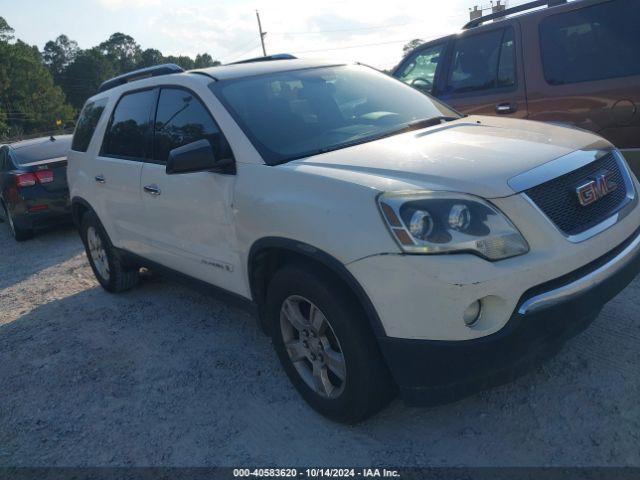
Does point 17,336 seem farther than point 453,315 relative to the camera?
Yes

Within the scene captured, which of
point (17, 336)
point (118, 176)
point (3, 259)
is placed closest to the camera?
point (118, 176)

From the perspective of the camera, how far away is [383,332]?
8.07 feet

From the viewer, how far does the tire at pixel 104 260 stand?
5.29 metres

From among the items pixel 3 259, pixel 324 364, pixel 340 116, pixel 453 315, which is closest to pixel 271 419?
pixel 324 364

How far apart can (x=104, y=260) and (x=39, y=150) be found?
4481 millimetres

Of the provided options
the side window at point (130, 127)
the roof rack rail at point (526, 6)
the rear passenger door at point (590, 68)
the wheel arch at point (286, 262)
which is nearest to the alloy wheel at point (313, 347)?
the wheel arch at point (286, 262)

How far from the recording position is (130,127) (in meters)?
4.53

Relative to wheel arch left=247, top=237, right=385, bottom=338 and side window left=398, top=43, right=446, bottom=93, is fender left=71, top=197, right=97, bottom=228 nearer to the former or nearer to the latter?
wheel arch left=247, top=237, right=385, bottom=338

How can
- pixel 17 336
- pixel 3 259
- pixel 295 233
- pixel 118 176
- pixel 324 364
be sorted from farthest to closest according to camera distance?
pixel 3 259
pixel 17 336
pixel 118 176
pixel 324 364
pixel 295 233

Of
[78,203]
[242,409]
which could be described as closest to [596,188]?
[242,409]

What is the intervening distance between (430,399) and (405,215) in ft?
2.66

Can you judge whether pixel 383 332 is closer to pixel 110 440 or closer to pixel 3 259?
pixel 110 440

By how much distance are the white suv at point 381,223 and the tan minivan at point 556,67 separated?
1605 mm

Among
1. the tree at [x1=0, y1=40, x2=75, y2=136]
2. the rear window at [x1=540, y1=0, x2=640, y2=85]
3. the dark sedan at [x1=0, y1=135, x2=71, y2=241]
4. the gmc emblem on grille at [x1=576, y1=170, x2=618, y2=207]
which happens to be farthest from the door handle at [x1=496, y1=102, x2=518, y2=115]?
the tree at [x1=0, y1=40, x2=75, y2=136]
